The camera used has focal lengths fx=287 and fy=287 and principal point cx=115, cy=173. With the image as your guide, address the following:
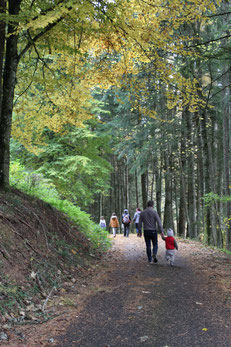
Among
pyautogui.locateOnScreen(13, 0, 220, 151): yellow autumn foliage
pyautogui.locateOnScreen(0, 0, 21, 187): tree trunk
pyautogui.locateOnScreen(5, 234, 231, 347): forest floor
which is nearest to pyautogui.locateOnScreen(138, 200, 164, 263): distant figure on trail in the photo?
pyautogui.locateOnScreen(5, 234, 231, 347): forest floor

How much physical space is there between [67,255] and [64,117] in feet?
14.3

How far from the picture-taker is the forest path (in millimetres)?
3525

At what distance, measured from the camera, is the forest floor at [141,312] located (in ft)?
11.6

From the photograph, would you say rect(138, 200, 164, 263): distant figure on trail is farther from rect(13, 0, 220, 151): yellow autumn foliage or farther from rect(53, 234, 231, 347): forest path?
rect(13, 0, 220, 151): yellow autumn foliage

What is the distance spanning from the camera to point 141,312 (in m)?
4.48

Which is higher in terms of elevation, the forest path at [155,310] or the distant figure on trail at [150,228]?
the distant figure on trail at [150,228]

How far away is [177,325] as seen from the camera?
12.9 feet

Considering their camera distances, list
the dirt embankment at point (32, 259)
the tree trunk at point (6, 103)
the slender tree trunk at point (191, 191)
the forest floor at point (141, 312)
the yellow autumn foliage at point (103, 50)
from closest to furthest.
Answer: the forest floor at point (141, 312)
the dirt embankment at point (32, 259)
the yellow autumn foliage at point (103, 50)
the tree trunk at point (6, 103)
the slender tree trunk at point (191, 191)

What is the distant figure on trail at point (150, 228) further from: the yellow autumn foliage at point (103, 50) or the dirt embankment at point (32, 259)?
the yellow autumn foliage at point (103, 50)

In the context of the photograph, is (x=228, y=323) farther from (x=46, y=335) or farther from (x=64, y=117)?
(x=64, y=117)

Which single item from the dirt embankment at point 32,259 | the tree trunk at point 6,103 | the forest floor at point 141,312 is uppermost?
the tree trunk at point 6,103

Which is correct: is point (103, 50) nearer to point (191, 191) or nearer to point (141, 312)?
point (141, 312)

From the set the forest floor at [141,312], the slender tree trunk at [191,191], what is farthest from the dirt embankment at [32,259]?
the slender tree trunk at [191,191]

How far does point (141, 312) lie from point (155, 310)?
24cm
